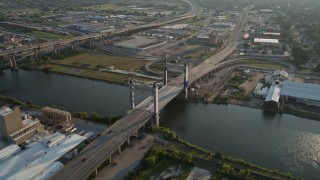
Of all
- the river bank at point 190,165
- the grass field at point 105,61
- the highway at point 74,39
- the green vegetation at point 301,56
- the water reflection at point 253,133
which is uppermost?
the highway at point 74,39

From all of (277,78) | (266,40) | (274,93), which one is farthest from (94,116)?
(266,40)

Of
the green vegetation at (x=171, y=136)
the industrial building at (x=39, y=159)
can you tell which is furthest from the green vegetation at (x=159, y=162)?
the industrial building at (x=39, y=159)

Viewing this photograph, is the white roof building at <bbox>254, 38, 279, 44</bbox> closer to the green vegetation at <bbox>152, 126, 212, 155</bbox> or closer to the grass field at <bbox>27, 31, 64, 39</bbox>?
the grass field at <bbox>27, 31, 64, 39</bbox>

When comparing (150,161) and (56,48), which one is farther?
(56,48)

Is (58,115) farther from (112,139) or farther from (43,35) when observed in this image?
(43,35)

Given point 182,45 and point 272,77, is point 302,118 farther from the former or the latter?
point 182,45

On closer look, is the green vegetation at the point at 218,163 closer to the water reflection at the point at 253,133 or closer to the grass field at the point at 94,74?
the water reflection at the point at 253,133
